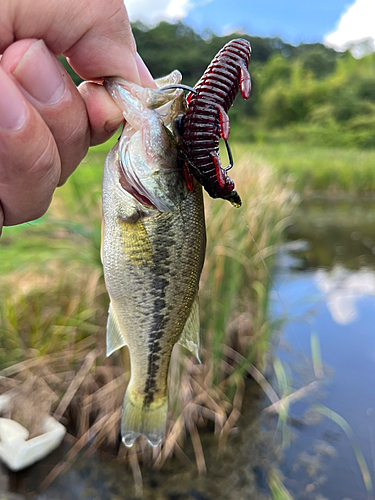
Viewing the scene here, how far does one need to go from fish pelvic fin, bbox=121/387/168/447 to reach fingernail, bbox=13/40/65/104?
1205 mm

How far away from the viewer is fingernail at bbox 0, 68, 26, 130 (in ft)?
3.03

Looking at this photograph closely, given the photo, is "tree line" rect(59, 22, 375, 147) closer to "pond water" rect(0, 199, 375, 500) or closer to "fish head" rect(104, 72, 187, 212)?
"pond water" rect(0, 199, 375, 500)

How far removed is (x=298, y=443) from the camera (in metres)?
3.49

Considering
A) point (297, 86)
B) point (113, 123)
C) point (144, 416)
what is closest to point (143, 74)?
point (113, 123)

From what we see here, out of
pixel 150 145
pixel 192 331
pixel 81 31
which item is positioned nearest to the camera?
pixel 81 31

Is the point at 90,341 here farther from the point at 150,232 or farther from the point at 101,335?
the point at 150,232

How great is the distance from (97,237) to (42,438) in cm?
Answer: 162

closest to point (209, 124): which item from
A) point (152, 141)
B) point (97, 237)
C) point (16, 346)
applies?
point (152, 141)

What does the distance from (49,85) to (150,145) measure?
324 millimetres

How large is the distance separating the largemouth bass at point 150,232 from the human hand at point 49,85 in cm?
8

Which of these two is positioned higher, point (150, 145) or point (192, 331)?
point (150, 145)

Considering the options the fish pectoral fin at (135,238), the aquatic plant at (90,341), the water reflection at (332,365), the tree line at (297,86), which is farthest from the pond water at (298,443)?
the tree line at (297,86)

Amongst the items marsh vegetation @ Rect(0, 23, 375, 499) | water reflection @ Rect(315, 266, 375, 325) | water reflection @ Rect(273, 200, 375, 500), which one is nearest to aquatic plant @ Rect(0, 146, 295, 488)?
marsh vegetation @ Rect(0, 23, 375, 499)

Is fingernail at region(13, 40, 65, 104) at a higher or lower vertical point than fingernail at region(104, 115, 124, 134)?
higher
